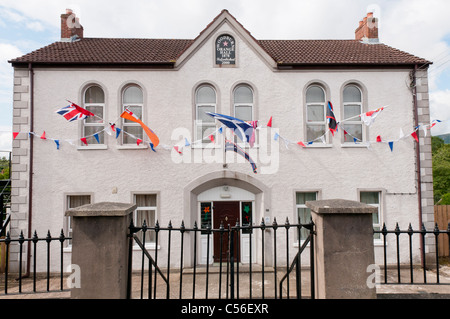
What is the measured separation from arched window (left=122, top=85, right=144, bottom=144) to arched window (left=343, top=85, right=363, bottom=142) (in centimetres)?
762

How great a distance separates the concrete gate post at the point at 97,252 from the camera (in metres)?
3.80

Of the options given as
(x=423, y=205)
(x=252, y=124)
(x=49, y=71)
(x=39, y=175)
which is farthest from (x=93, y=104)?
(x=423, y=205)

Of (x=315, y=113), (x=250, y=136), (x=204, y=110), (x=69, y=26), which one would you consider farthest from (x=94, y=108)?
(x=315, y=113)

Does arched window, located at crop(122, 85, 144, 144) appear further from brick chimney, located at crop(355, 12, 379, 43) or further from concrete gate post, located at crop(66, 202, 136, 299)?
brick chimney, located at crop(355, 12, 379, 43)

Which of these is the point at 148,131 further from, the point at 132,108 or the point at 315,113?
the point at 315,113

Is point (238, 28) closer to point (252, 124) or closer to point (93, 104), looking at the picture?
point (252, 124)

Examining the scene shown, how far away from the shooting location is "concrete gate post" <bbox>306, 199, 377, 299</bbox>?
3.84 meters

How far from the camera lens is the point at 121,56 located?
10312mm

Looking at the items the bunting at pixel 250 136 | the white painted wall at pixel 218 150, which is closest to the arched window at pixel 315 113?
the bunting at pixel 250 136

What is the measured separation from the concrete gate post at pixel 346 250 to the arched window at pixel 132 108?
25.8 feet

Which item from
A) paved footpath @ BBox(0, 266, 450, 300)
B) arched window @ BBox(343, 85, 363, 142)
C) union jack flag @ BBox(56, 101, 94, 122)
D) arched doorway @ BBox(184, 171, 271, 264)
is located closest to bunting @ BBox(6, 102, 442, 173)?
arched window @ BBox(343, 85, 363, 142)

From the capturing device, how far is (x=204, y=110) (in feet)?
33.4

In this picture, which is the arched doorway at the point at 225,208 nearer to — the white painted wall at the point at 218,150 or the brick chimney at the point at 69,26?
the white painted wall at the point at 218,150

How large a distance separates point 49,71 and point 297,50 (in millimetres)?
9465
